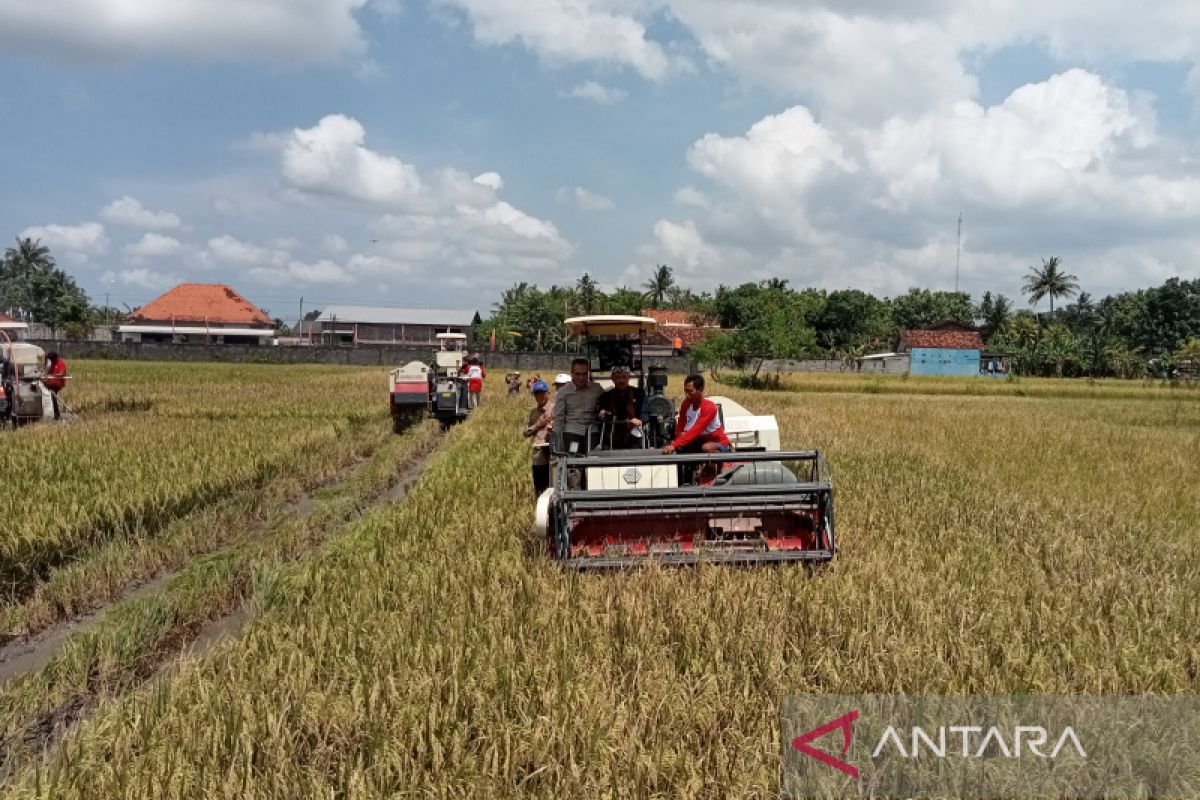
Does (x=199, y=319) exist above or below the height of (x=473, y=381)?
above

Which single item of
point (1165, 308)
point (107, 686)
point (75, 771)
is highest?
point (1165, 308)

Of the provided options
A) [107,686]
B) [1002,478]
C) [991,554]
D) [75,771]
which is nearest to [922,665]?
[991,554]

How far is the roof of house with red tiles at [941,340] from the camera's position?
71375 millimetres

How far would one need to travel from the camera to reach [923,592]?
5.22 meters

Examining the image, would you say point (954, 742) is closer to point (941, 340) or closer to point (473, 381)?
point (473, 381)

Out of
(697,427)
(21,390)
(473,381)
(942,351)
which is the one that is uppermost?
(942,351)

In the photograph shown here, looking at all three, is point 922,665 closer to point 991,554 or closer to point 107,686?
point 991,554

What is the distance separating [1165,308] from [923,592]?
96408mm

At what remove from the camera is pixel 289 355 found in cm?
5538

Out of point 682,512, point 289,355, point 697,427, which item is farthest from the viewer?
point 289,355

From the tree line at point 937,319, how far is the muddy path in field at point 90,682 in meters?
43.7

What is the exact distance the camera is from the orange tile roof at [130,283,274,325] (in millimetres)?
78812

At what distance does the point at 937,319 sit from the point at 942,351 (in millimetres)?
31323

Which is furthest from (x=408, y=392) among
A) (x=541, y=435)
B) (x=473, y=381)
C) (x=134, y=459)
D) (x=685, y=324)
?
(x=685, y=324)
